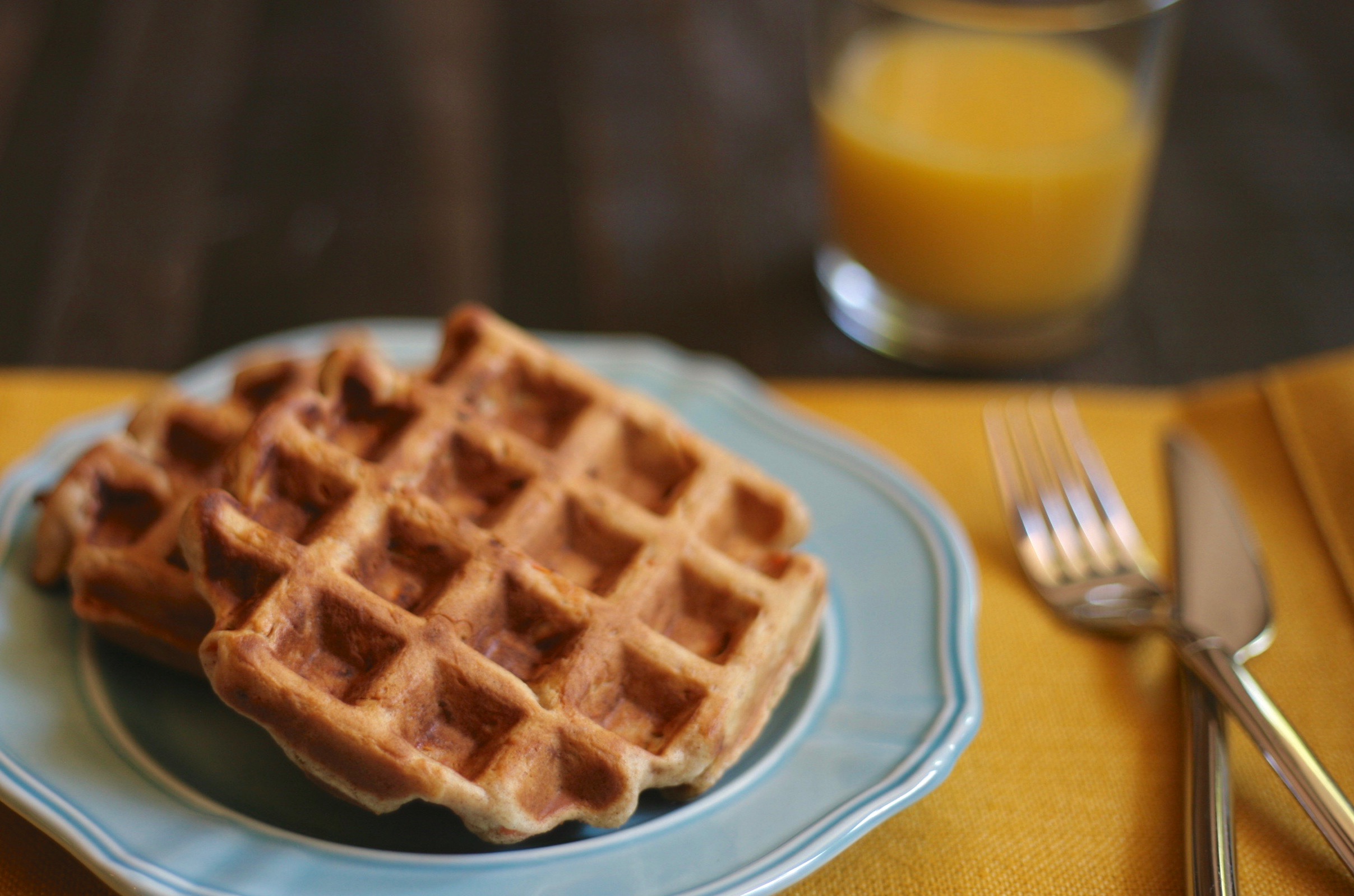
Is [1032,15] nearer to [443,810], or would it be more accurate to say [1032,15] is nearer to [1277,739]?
[1277,739]

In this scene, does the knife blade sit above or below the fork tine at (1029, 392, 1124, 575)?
above

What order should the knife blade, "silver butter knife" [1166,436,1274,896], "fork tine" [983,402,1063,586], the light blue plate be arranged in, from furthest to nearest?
"fork tine" [983,402,1063,586] < the knife blade < "silver butter knife" [1166,436,1274,896] < the light blue plate

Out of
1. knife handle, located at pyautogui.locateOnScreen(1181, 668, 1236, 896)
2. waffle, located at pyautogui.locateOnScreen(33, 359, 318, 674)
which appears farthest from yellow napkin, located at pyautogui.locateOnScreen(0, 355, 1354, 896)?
waffle, located at pyautogui.locateOnScreen(33, 359, 318, 674)

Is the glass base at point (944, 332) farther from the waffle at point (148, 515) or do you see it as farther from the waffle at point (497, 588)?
the waffle at point (148, 515)

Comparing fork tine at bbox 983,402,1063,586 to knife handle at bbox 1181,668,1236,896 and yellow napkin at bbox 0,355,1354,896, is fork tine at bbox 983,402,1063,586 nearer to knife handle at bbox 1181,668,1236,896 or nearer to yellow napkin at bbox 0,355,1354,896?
yellow napkin at bbox 0,355,1354,896

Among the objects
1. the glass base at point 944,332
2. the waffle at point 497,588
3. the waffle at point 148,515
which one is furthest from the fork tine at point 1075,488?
the waffle at point 148,515

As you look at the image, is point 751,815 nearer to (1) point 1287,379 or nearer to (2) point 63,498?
(2) point 63,498

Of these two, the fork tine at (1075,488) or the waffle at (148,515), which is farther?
the fork tine at (1075,488)
